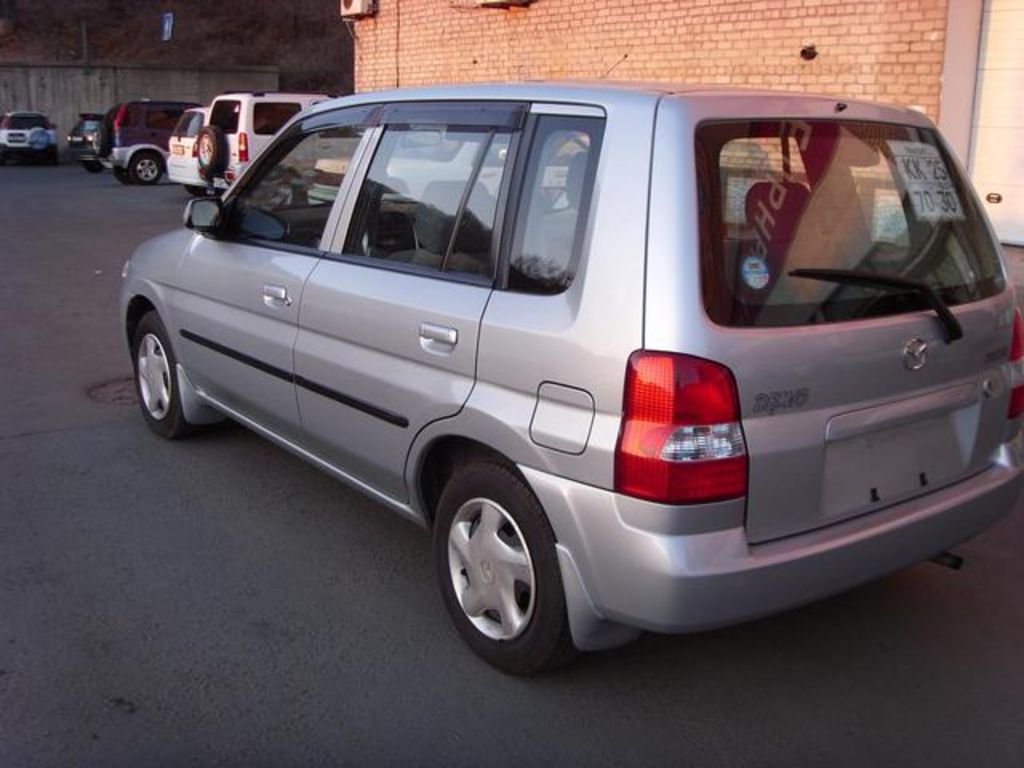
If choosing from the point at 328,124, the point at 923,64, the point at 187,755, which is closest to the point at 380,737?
the point at 187,755

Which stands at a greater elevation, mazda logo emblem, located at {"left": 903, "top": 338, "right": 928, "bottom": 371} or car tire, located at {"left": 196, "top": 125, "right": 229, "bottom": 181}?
car tire, located at {"left": 196, "top": 125, "right": 229, "bottom": 181}

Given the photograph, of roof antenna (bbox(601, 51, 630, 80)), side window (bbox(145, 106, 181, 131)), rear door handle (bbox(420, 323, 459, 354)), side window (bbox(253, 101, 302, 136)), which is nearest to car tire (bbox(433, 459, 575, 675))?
rear door handle (bbox(420, 323, 459, 354))

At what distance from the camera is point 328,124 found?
4332 mm

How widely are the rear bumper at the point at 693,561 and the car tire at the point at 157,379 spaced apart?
9.69 feet

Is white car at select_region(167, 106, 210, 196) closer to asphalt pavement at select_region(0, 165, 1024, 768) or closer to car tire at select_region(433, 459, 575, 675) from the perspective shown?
asphalt pavement at select_region(0, 165, 1024, 768)

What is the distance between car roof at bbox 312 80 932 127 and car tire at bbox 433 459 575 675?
3.73 ft

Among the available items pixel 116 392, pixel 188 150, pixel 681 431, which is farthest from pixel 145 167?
pixel 681 431

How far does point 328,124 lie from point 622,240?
1.92 m

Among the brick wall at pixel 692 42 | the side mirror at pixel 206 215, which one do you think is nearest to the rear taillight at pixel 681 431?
the side mirror at pixel 206 215

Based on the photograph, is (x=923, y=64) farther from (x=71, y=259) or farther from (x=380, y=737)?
(x=71, y=259)

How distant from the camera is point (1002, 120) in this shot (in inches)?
347

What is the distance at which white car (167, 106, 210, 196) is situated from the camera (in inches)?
784

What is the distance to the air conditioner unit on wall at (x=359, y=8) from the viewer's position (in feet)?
57.0

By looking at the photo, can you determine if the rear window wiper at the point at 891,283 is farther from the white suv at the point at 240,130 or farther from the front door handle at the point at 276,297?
the white suv at the point at 240,130
